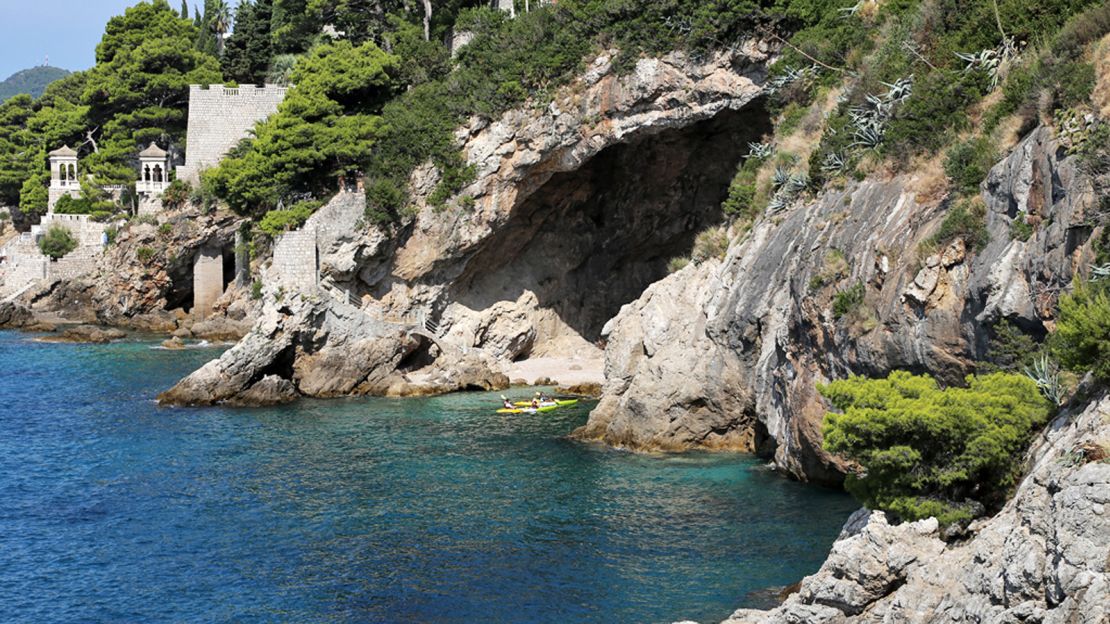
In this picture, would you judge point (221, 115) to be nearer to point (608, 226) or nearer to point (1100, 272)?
point (608, 226)

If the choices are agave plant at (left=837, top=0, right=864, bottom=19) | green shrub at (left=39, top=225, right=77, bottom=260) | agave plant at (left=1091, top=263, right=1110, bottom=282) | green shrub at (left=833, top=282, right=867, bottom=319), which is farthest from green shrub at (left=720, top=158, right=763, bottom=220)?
green shrub at (left=39, top=225, right=77, bottom=260)

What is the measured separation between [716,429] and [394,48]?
30471 millimetres

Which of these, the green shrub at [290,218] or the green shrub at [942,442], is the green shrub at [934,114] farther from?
the green shrub at [290,218]

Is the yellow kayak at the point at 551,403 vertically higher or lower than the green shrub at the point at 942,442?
lower

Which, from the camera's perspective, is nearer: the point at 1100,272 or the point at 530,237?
the point at 1100,272

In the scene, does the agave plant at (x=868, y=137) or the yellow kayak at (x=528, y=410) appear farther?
the yellow kayak at (x=528, y=410)

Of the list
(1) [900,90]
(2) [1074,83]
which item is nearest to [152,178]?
(1) [900,90]

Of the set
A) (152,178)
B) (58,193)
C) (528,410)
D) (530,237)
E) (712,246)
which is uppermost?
(152,178)

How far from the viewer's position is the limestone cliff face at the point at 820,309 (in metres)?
22.0

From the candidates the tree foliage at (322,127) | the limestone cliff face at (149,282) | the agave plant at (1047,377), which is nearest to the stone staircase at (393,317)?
the tree foliage at (322,127)

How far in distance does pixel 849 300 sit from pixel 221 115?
45332mm

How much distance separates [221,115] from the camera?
64500mm

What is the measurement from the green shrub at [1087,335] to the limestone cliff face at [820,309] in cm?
270

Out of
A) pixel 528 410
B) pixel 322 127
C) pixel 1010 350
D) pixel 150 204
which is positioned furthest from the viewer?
pixel 150 204
